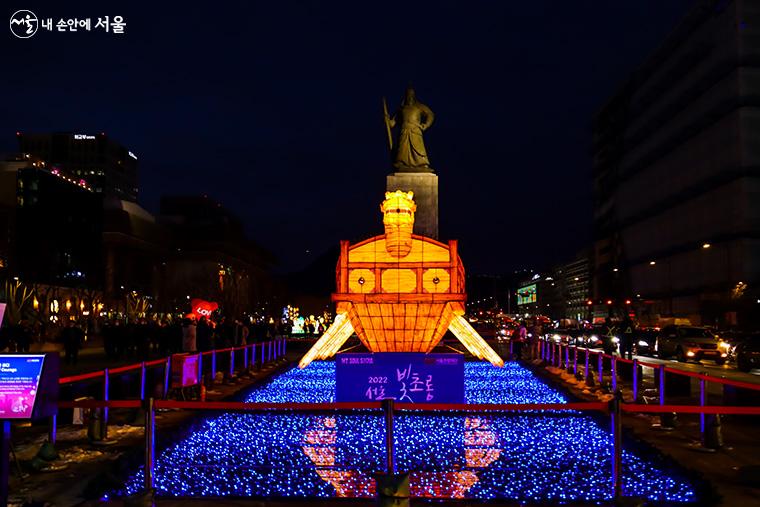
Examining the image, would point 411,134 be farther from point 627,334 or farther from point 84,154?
point 84,154

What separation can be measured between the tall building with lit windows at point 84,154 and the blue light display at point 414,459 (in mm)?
135316

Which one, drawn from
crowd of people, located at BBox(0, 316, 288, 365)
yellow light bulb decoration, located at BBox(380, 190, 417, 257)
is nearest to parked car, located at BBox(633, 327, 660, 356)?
crowd of people, located at BBox(0, 316, 288, 365)

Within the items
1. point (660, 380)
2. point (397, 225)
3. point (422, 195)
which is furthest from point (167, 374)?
point (422, 195)

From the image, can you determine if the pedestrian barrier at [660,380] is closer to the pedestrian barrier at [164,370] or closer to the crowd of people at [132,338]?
the pedestrian barrier at [164,370]

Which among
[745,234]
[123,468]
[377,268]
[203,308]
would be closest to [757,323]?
[745,234]

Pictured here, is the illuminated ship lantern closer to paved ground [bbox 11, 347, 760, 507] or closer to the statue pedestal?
paved ground [bbox 11, 347, 760, 507]

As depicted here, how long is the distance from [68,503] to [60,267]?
69.3 m

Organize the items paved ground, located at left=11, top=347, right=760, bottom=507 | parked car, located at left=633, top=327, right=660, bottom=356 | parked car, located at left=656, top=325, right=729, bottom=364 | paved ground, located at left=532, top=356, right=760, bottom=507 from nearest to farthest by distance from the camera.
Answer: paved ground, located at left=11, top=347, right=760, bottom=507 → paved ground, located at left=532, top=356, right=760, bottom=507 → parked car, located at left=656, top=325, right=729, bottom=364 → parked car, located at left=633, top=327, right=660, bottom=356

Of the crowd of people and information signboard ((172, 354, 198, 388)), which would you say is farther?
the crowd of people

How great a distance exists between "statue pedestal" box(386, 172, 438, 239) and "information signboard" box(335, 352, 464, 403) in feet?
33.8

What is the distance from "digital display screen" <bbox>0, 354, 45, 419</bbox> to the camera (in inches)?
267

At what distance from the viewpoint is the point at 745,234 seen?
62500 mm

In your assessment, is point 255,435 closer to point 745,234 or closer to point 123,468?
point 123,468

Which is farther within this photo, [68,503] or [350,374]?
[350,374]
